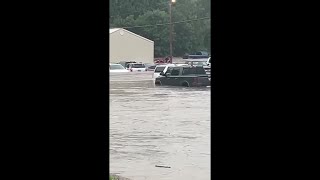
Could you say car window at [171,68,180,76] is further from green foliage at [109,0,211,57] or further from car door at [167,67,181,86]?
green foliage at [109,0,211,57]

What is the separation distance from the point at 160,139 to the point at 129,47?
184ft

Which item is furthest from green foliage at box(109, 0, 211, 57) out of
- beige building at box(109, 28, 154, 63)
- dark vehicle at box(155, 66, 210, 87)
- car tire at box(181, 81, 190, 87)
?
car tire at box(181, 81, 190, 87)

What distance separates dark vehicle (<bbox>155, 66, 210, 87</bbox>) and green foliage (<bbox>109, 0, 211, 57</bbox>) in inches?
1400

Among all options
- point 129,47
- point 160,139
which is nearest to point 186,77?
point 160,139

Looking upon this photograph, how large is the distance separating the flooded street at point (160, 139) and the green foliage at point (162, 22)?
4933cm

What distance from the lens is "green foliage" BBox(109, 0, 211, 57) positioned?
7162 centimetres

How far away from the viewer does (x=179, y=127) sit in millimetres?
14328

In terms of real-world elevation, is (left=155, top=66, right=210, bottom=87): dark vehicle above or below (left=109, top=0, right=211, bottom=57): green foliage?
below

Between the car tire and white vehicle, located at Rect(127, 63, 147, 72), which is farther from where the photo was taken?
white vehicle, located at Rect(127, 63, 147, 72)

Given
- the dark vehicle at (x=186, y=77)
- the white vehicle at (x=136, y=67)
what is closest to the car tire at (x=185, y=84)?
the dark vehicle at (x=186, y=77)

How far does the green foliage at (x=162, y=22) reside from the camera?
71625 mm

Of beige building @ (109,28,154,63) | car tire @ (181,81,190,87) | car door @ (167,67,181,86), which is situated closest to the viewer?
car tire @ (181,81,190,87)
